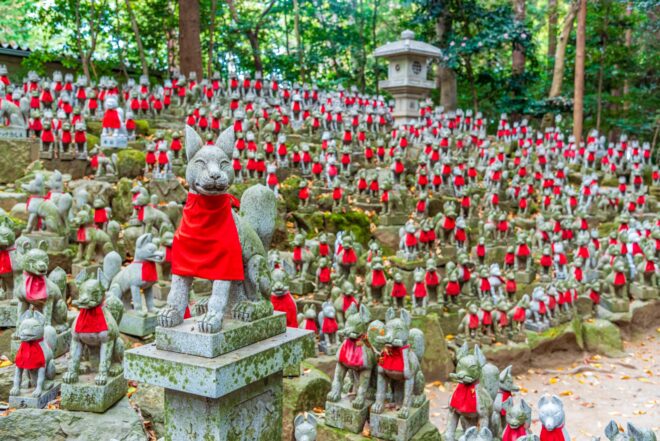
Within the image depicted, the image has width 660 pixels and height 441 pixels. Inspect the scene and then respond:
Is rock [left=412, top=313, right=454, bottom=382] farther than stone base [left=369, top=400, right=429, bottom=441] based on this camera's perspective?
Yes

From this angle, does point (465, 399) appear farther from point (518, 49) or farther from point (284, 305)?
point (518, 49)

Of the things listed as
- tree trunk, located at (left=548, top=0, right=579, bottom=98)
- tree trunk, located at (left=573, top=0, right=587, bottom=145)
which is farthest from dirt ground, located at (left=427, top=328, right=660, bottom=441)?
tree trunk, located at (left=548, top=0, right=579, bottom=98)

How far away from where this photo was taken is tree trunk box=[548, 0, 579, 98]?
18.0 metres

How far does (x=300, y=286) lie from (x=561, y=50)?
1456cm

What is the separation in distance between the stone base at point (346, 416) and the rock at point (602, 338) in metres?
6.18

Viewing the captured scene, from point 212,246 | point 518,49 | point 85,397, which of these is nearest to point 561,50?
point 518,49

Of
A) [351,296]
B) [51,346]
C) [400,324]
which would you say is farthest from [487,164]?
[51,346]

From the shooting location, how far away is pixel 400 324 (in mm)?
4820

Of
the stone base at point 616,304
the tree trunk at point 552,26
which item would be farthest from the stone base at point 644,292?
the tree trunk at point 552,26

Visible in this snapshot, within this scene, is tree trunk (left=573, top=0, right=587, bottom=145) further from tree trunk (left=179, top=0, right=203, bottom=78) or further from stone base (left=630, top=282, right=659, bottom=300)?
tree trunk (left=179, top=0, right=203, bottom=78)

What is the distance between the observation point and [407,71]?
17.5 meters

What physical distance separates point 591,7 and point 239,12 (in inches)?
509

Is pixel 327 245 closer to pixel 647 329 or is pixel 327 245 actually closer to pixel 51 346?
pixel 51 346

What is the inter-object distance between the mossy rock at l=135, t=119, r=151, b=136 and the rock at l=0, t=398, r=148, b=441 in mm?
9810
